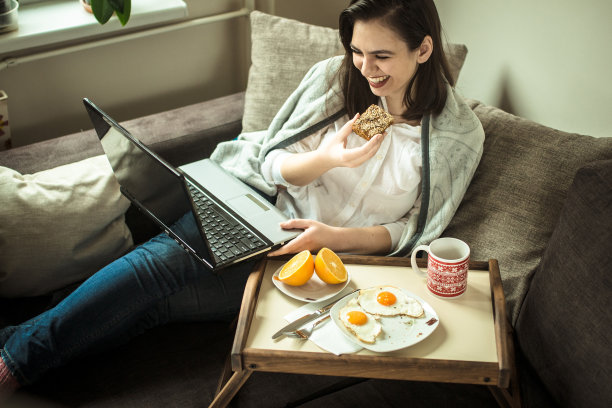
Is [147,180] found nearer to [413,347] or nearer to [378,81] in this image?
[378,81]

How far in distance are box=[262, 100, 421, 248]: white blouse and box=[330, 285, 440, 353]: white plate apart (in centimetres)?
41

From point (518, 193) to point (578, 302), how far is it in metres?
0.38

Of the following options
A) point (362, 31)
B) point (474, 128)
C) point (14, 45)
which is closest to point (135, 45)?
point (14, 45)

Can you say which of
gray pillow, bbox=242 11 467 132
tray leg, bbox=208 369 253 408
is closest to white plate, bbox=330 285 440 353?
tray leg, bbox=208 369 253 408

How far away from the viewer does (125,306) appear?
157cm

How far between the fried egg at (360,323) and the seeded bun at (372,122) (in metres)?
0.50

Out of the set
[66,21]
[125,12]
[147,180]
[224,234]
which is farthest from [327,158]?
[66,21]

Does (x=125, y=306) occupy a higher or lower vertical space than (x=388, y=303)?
lower

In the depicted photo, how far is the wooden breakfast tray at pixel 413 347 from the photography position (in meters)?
1.20

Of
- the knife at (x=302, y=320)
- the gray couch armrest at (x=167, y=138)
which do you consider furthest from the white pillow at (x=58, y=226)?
the knife at (x=302, y=320)

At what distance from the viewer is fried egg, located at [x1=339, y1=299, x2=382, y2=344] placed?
4.05 ft

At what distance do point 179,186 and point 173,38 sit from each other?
1301 millimetres

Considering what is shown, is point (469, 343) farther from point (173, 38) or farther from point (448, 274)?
point (173, 38)

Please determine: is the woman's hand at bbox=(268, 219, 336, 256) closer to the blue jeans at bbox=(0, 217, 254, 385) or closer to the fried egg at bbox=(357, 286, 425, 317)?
the blue jeans at bbox=(0, 217, 254, 385)
